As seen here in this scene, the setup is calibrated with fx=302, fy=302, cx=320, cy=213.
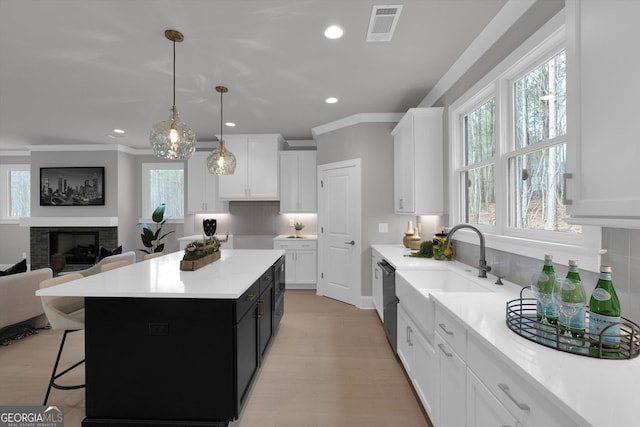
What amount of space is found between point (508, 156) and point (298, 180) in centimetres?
384

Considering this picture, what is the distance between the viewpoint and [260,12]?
2113 mm

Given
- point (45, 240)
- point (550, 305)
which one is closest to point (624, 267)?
point (550, 305)

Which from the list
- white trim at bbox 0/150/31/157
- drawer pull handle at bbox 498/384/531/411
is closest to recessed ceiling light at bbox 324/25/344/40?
drawer pull handle at bbox 498/384/531/411

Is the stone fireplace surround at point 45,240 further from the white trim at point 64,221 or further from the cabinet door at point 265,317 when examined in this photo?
the cabinet door at point 265,317

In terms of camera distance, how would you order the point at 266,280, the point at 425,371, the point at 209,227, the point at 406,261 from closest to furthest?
the point at 425,371, the point at 266,280, the point at 406,261, the point at 209,227

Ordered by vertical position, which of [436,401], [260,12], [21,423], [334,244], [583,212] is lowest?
[21,423]

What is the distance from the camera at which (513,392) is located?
981 millimetres

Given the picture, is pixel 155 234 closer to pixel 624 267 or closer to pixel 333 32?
pixel 333 32

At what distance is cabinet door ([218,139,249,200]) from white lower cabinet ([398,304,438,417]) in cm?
384

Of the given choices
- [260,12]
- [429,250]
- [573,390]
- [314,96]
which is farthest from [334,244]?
[573,390]

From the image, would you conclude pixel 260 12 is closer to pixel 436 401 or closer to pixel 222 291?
pixel 222 291

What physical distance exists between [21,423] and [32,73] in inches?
123

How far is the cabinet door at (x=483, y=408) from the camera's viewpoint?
104 centimetres

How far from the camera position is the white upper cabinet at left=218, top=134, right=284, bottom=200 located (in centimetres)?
542
